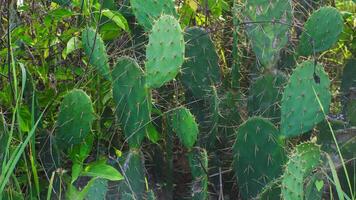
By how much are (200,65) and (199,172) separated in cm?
44

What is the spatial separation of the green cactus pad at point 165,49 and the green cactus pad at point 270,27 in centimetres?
36

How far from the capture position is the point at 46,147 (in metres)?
Result: 2.30

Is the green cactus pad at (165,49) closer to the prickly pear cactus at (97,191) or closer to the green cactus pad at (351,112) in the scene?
the prickly pear cactus at (97,191)

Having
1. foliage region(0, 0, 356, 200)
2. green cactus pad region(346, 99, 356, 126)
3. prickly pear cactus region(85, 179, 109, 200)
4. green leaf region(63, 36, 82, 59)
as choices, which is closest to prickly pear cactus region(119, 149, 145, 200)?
foliage region(0, 0, 356, 200)

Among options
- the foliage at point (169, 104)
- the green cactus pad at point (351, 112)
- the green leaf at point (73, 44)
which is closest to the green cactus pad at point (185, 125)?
the foliage at point (169, 104)

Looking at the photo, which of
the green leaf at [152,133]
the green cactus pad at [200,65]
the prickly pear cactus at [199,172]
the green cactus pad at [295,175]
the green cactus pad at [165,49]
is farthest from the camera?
the green cactus pad at [200,65]

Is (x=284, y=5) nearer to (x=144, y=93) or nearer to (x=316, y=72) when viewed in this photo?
(x=316, y=72)

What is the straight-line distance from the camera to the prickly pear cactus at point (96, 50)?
2.19 metres

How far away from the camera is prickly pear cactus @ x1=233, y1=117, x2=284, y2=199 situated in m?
2.20

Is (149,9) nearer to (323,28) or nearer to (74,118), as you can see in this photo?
(74,118)

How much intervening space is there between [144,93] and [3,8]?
69cm

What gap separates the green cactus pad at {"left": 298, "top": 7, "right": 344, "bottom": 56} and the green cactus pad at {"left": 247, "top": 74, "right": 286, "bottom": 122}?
172 mm

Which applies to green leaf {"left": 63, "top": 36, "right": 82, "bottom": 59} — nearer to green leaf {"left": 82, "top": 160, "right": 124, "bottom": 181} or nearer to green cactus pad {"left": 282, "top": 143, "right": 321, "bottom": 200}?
green leaf {"left": 82, "top": 160, "right": 124, "bottom": 181}

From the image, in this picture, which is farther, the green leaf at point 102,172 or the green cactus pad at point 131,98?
the green cactus pad at point 131,98
